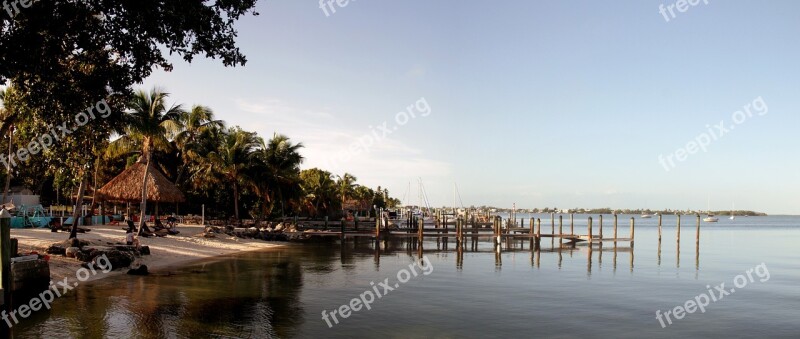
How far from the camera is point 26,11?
11.6 m

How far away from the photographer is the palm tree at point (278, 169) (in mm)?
44344

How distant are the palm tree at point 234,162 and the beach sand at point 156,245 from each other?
16.3 ft

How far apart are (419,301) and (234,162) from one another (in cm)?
2823

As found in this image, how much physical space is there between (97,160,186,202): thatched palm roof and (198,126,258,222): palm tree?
23.6 ft

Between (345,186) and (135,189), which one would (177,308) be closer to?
(135,189)

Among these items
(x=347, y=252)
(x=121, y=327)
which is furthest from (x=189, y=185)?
(x=121, y=327)

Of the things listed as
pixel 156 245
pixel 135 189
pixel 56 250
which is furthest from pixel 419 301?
pixel 135 189

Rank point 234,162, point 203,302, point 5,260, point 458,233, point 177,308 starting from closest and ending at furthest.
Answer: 1. point 5,260
2. point 177,308
3. point 203,302
4. point 458,233
5. point 234,162

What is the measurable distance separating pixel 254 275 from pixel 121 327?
9.72m

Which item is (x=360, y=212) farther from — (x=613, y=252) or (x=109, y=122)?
(x=109, y=122)

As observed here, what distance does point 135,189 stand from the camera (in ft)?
108

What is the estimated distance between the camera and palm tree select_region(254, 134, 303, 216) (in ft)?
145

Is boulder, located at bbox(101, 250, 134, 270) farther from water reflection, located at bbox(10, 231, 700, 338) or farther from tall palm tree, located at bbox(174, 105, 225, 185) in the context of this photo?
tall palm tree, located at bbox(174, 105, 225, 185)

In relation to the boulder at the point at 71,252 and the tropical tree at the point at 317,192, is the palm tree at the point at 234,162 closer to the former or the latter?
the tropical tree at the point at 317,192
